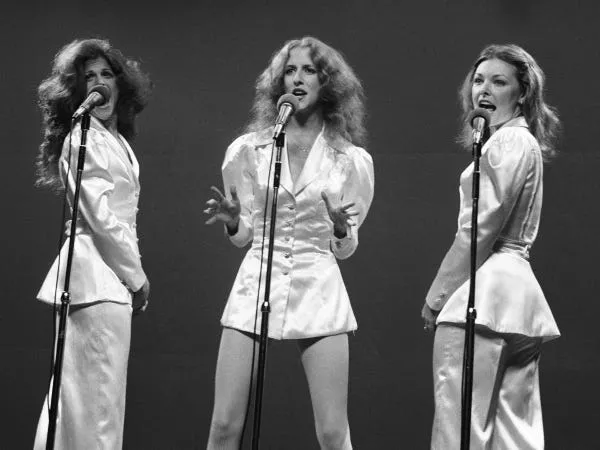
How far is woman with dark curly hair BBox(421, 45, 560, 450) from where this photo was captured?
3449 mm

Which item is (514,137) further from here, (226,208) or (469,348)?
(226,208)

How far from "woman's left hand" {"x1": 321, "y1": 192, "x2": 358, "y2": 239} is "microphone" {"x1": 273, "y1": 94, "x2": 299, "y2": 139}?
0.40 metres

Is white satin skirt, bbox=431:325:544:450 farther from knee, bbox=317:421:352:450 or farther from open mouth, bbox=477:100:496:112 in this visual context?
open mouth, bbox=477:100:496:112

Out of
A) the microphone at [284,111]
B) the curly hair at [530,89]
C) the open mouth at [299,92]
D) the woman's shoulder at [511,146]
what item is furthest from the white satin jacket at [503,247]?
the open mouth at [299,92]

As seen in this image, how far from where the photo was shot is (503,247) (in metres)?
3.59

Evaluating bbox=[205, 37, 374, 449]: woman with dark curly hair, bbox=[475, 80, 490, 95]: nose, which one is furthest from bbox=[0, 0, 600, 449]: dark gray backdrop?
bbox=[475, 80, 490, 95]: nose

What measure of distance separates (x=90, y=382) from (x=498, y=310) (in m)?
1.54

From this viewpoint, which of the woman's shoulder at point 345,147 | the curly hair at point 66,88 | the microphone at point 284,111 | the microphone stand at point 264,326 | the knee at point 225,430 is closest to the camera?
the microphone stand at point 264,326

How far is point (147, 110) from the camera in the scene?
5.71 metres

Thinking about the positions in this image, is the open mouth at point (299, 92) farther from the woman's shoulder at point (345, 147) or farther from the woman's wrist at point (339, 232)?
the woman's wrist at point (339, 232)

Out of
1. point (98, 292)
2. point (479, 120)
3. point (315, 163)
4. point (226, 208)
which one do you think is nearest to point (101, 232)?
point (98, 292)

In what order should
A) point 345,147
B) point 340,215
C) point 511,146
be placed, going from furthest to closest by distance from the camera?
point 345,147
point 340,215
point 511,146

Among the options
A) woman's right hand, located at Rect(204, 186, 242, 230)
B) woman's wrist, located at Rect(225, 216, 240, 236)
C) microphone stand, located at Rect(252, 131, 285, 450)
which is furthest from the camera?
woman's wrist, located at Rect(225, 216, 240, 236)

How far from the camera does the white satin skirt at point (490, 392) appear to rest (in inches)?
135
